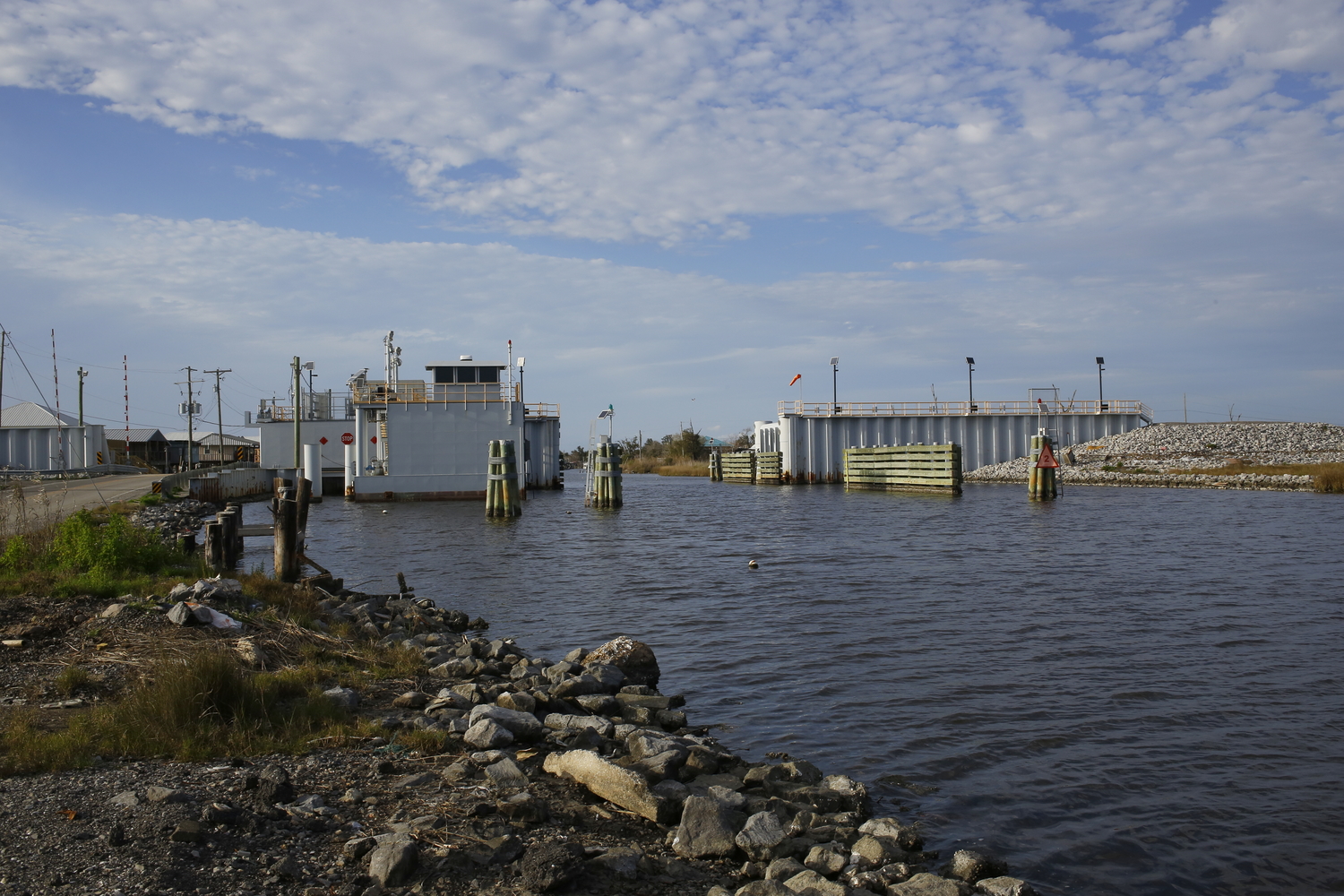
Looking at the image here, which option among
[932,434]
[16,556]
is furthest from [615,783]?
[932,434]

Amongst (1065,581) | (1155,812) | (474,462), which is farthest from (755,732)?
(474,462)

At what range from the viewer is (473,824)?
4.92 m

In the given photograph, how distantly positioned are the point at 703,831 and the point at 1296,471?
49.4m

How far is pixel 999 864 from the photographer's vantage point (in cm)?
515

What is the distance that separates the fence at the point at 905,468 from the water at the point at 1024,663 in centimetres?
2095

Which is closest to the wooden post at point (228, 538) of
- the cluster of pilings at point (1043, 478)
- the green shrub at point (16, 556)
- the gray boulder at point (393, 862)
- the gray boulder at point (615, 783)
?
the green shrub at point (16, 556)

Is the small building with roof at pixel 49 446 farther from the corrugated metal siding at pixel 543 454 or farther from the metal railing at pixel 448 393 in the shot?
the corrugated metal siding at pixel 543 454

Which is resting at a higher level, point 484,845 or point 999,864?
point 484,845

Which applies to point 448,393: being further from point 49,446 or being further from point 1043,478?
point 49,446

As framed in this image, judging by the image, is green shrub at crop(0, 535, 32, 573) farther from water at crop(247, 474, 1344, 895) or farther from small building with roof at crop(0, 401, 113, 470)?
small building with roof at crop(0, 401, 113, 470)

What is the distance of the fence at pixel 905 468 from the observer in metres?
46.4

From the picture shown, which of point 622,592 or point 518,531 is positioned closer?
point 622,592

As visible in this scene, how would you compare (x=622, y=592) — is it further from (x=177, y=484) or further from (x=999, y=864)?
(x=177, y=484)

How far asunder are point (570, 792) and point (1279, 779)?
5201mm
